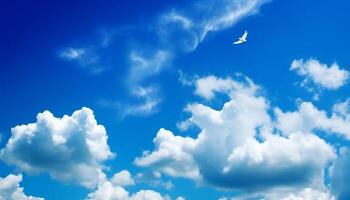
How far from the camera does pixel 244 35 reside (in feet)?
391
